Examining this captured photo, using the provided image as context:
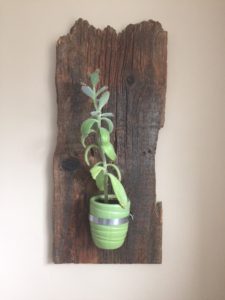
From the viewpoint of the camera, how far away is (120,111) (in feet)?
3.91

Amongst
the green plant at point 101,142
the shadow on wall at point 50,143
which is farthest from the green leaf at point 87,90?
the shadow on wall at point 50,143

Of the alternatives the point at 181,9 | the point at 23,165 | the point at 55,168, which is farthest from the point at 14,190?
the point at 181,9

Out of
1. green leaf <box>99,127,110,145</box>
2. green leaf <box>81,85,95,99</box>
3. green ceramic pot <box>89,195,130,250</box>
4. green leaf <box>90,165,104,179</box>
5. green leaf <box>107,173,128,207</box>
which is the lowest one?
green ceramic pot <box>89,195,130,250</box>

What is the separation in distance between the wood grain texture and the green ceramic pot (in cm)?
11

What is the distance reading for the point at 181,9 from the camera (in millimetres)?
1220

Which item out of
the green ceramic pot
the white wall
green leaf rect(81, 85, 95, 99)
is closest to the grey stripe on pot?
the green ceramic pot

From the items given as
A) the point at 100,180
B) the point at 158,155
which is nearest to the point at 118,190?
the point at 100,180

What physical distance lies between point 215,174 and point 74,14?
835 millimetres

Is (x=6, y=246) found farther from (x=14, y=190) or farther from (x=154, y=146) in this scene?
(x=154, y=146)

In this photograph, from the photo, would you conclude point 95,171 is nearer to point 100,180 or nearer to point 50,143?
point 100,180

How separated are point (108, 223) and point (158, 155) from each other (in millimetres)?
346

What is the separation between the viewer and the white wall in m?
1.22

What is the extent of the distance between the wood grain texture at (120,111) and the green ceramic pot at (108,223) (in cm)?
11

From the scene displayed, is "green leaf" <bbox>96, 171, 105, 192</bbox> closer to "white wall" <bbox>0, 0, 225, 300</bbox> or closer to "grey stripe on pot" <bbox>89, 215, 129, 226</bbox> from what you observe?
"grey stripe on pot" <bbox>89, 215, 129, 226</bbox>
